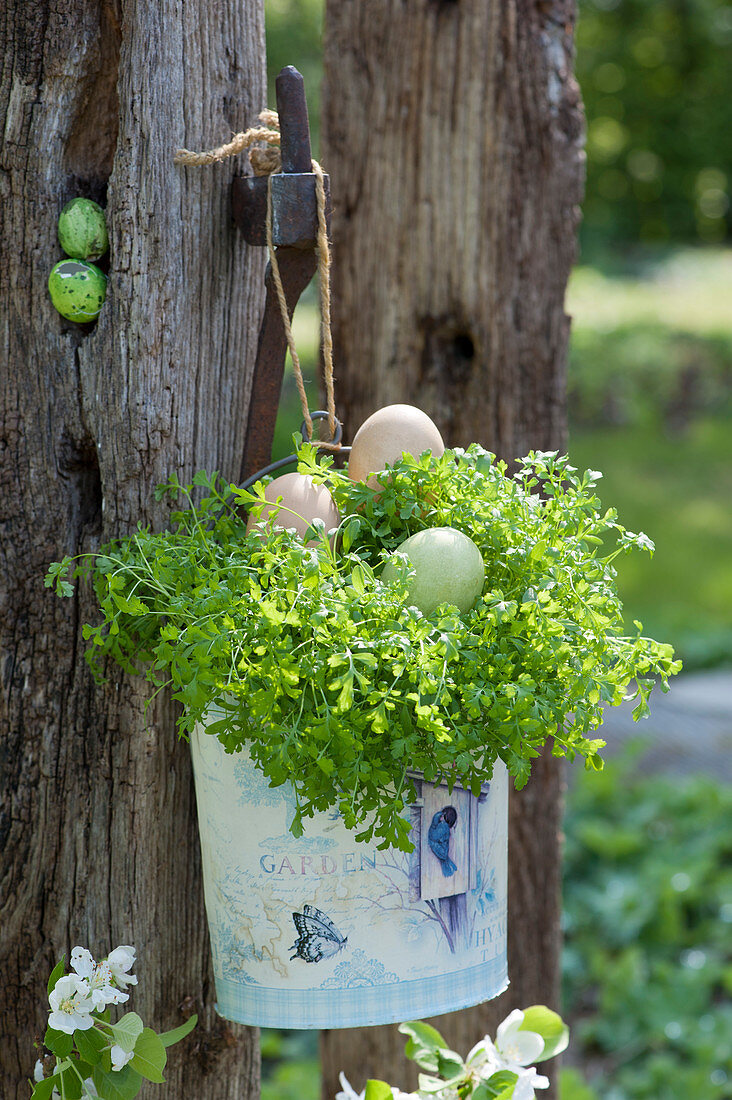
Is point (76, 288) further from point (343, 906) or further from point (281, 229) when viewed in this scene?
point (343, 906)

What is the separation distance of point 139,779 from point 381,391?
113cm

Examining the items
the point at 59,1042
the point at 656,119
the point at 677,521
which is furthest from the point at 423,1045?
the point at 656,119

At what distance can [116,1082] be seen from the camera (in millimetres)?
1180

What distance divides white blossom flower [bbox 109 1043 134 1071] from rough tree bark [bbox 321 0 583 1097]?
45.7 inches

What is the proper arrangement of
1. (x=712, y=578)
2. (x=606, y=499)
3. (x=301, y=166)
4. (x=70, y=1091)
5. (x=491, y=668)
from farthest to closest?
(x=606, y=499) < (x=712, y=578) < (x=301, y=166) < (x=70, y=1091) < (x=491, y=668)

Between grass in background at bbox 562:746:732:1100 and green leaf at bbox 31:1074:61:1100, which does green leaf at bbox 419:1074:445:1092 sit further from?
grass in background at bbox 562:746:732:1100

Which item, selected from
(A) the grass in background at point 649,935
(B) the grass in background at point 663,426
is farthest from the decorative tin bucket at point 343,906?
(B) the grass in background at point 663,426

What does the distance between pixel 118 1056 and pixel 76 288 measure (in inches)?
35.5

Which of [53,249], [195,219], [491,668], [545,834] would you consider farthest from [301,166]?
[545,834]

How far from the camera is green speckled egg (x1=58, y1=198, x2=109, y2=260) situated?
4.28ft

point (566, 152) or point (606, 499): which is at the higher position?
point (566, 152)

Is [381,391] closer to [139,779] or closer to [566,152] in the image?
[566,152]

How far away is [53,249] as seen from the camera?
134 cm

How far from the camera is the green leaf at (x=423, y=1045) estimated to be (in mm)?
1372
